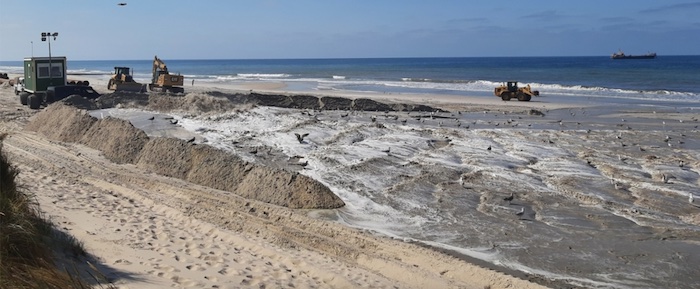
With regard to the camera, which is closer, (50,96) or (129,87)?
(50,96)

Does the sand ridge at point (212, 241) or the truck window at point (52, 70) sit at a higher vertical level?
the truck window at point (52, 70)

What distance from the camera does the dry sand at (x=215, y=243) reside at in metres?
6.43

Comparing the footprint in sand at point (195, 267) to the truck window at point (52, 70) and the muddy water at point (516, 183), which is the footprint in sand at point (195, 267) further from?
the truck window at point (52, 70)

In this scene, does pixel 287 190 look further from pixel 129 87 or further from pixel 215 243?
pixel 129 87

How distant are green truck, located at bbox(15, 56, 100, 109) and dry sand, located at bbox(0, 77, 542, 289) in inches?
568

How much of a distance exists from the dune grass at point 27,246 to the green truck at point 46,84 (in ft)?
63.3

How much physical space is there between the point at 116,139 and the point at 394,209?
7.44 m

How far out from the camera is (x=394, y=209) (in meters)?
10.2

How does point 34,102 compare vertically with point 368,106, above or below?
below

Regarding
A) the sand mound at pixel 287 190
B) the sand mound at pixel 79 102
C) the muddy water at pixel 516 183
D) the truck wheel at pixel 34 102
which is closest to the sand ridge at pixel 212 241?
the sand mound at pixel 287 190

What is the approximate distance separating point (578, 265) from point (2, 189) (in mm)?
6400

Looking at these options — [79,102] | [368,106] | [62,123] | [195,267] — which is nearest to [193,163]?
[195,267]

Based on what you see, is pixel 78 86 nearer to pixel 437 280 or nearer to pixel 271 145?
pixel 271 145

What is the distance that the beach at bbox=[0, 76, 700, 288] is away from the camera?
281 inches
